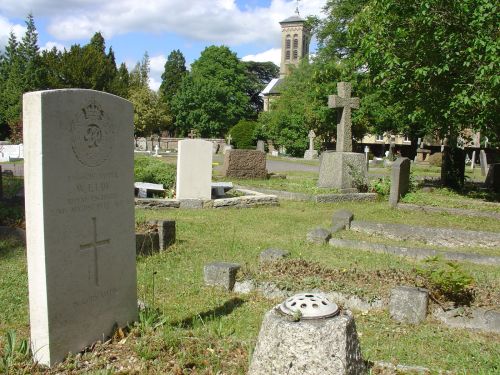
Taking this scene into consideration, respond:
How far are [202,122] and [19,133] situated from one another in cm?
2505

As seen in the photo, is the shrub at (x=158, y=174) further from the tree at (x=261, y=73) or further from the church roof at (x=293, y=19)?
the church roof at (x=293, y=19)

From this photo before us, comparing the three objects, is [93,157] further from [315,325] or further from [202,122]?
[202,122]

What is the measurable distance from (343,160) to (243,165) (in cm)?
535

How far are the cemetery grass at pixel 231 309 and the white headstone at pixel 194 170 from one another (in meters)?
3.28

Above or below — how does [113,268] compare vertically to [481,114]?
below

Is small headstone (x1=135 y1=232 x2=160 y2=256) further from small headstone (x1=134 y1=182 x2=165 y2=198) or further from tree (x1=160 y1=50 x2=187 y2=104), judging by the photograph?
tree (x1=160 y1=50 x2=187 y2=104)

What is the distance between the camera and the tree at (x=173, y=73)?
7725 cm

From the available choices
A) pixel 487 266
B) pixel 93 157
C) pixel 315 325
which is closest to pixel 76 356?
pixel 93 157

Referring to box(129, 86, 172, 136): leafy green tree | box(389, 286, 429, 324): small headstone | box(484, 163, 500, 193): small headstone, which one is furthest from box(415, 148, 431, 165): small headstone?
box(389, 286, 429, 324): small headstone

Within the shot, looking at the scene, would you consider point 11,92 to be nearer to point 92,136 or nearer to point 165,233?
point 165,233

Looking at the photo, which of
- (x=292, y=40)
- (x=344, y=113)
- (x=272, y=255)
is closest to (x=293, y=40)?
(x=292, y=40)

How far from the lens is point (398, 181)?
509 inches

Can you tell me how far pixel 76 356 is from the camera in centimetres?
391

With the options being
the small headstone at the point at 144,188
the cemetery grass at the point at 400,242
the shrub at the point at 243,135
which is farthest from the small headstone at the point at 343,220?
the shrub at the point at 243,135
